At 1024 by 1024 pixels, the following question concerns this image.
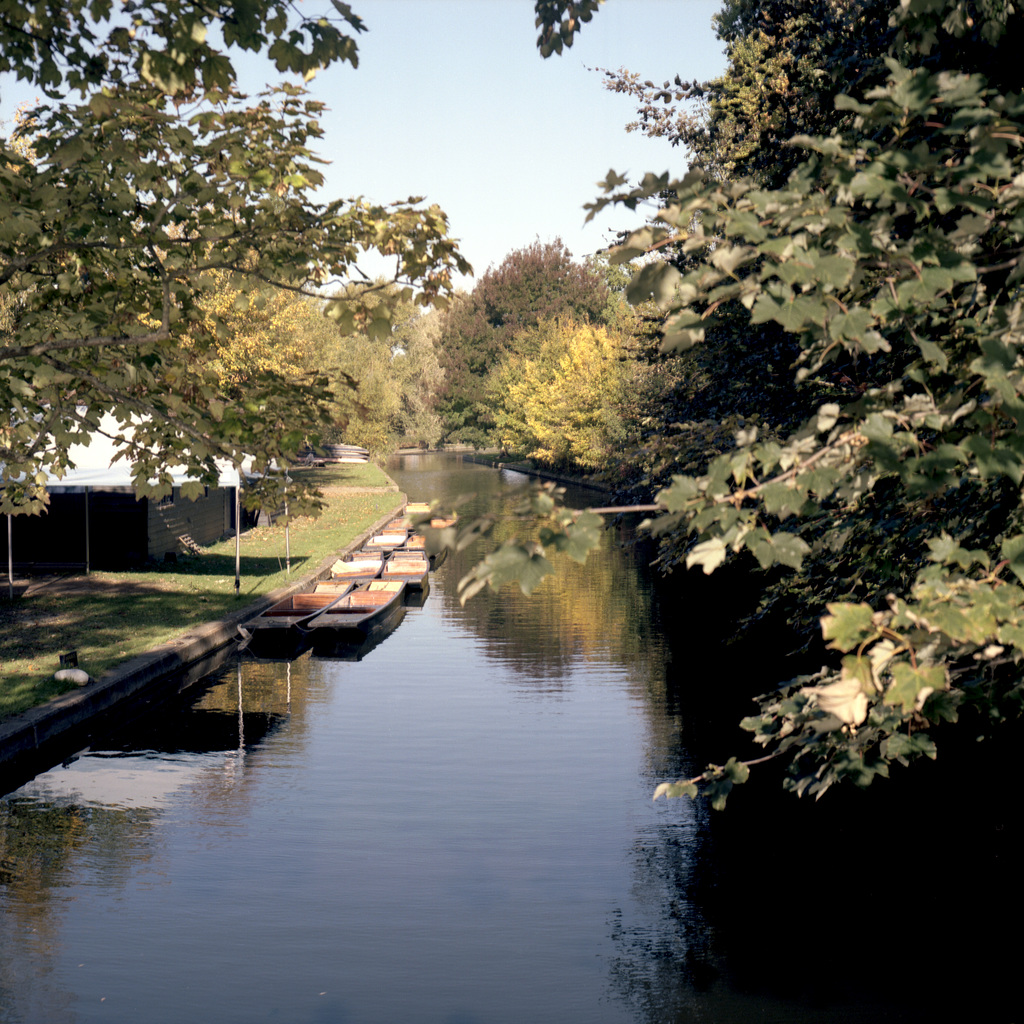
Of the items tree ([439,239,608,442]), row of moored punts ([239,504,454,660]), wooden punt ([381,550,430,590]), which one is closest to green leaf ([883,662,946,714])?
row of moored punts ([239,504,454,660])

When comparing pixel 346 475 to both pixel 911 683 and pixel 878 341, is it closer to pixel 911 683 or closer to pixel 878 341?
pixel 878 341

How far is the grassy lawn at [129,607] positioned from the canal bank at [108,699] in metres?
0.30

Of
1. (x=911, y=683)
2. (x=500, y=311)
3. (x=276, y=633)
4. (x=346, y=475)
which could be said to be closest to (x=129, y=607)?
(x=276, y=633)

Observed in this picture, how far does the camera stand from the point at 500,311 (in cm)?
11631

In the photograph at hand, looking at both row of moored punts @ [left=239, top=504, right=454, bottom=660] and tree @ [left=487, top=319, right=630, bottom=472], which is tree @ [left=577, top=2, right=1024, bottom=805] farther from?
tree @ [left=487, top=319, right=630, bottom=472]

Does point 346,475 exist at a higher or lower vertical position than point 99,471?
higher

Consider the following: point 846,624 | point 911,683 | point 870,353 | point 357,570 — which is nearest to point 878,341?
point 870,353

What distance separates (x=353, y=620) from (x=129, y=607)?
4.40 meters

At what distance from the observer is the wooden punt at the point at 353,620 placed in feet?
65.4

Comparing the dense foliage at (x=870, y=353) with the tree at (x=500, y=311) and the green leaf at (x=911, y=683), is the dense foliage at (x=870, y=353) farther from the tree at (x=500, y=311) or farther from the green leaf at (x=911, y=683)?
the tree at (x=500, y=311)

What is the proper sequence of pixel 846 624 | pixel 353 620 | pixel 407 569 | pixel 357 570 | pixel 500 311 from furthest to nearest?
pixel 500 311
pixel 407 569
pixel 357 570
pixel 353 620
pixel 846 624

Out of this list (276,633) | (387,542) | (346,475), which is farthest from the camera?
(346,475)

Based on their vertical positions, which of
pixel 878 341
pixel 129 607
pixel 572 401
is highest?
pixel 572 401

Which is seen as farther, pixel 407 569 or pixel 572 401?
pixel 572 401
